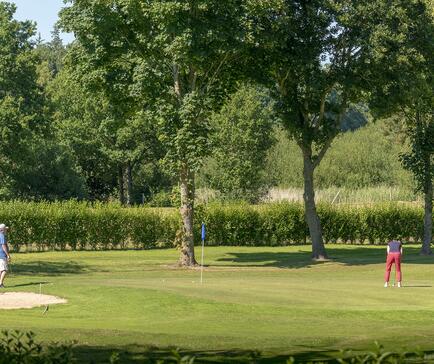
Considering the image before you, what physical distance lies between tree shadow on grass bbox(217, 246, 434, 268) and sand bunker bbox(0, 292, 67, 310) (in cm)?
1933

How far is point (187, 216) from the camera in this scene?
140ft

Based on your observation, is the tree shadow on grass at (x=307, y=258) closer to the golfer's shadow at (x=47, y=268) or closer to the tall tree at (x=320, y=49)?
the tall tree at (x=320, y=49)

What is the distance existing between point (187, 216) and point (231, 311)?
20097 mm

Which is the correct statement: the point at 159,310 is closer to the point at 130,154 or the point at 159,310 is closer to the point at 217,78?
the point at 217,78

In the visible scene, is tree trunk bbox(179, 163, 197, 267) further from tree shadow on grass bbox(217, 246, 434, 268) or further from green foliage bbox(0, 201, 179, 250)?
green foliage bbox(0, 201, 179, 250)

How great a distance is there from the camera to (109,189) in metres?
90.8

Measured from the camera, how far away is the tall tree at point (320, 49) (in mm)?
41969

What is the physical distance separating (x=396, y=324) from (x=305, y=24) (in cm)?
2600

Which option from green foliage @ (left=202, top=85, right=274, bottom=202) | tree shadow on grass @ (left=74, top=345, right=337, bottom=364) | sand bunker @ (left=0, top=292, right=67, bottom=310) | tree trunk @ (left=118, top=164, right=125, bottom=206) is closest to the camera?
tree shadow on grass @ (left=74, top=345, right=337, bottom=364)

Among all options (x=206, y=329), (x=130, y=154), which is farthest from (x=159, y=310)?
(x=130, y=154)

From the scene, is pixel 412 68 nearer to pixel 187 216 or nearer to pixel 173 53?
pixel 173 53

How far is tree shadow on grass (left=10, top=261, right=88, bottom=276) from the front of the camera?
3744cm

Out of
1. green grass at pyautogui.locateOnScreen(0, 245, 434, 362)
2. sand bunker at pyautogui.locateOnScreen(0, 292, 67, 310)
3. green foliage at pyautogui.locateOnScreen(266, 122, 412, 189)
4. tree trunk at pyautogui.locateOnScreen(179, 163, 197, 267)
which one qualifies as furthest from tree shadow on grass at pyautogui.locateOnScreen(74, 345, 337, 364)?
green foliage at pyautogui.locateOnScreen(266, 122, 412, 189)

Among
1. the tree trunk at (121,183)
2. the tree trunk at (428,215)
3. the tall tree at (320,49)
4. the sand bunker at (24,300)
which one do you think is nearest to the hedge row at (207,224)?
the tree trunk at (428,215)
